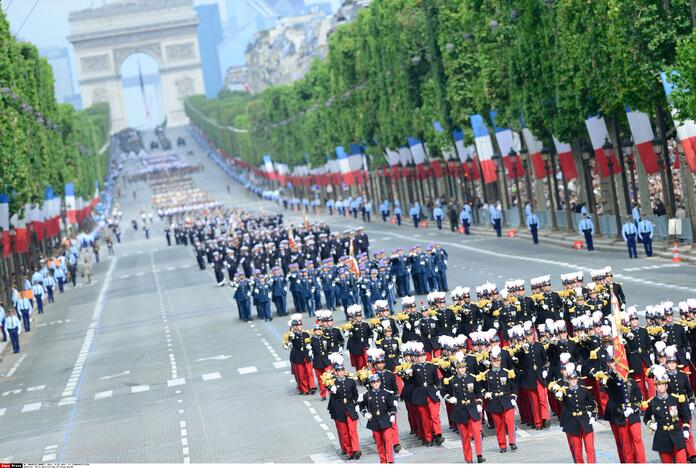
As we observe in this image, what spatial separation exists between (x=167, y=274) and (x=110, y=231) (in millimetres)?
56864

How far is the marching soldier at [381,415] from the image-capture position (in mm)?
26281

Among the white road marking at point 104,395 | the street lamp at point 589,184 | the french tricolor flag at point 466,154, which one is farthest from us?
the french tricolor flag at point 466,154

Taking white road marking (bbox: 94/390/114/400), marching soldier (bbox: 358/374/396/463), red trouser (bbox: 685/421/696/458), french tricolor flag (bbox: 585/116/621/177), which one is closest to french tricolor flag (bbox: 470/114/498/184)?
french tricolor flag (bbox: 585/116/621/177)

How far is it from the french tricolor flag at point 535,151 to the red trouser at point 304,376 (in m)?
41.7

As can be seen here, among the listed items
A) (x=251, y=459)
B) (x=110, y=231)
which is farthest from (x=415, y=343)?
(x=110, y=231)

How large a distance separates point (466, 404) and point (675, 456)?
4.70 m

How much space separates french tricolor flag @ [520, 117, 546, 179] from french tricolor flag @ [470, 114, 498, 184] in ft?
13.3

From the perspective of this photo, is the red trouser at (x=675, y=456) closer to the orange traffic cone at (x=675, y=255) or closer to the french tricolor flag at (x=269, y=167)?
the orange traffic cone at (x=675, y=255)

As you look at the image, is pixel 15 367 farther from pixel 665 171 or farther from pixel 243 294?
pixel 665 171

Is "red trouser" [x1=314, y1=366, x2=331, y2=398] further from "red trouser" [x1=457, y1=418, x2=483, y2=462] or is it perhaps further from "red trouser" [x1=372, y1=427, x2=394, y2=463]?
"red trouser" [x1=457, y1=418, x2=483, y2=462]

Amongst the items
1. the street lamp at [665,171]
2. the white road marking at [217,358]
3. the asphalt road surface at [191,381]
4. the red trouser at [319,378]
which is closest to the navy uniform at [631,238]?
the asphalt road surface at [191,381]

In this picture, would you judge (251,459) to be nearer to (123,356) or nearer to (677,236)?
(123,356)

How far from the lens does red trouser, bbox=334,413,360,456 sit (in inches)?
1085

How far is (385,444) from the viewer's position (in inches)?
1040
